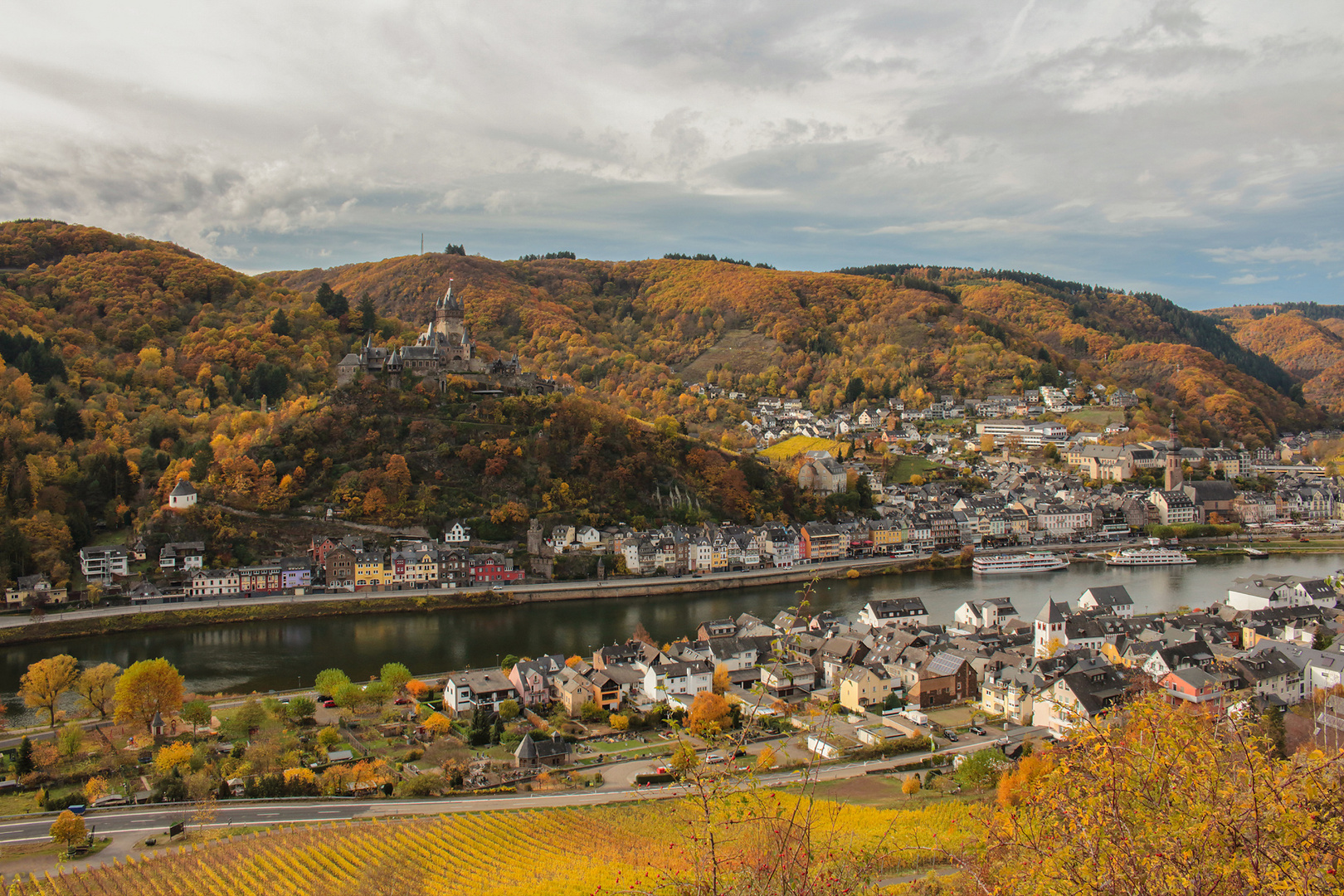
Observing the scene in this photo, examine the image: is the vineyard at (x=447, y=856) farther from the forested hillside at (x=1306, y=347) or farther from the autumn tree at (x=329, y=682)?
the forested hillside at (x=1306, y=347)

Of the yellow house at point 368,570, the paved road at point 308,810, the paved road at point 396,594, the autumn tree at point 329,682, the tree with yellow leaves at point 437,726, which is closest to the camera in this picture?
the paved road at point 308,810

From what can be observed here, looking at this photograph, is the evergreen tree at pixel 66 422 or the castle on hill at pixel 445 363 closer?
the evergreen tree at pixel 66 422

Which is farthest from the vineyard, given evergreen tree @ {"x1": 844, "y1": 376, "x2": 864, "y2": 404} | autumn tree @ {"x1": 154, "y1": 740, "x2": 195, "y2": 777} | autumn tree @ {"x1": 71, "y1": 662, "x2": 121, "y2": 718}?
evergreen tree @ {"x1": 844, "y1": 376, "x2": 864, "y2": 404}

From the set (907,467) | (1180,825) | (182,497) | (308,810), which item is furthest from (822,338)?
(1180,825)

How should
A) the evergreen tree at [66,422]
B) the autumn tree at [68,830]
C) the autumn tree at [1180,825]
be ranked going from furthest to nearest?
the evergreen tree at [66,422] → the autumn tree at [68,830] → the autumn tree at [1180,825]

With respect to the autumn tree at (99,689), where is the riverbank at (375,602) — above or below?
below

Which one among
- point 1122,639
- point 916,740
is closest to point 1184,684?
point 1122,639

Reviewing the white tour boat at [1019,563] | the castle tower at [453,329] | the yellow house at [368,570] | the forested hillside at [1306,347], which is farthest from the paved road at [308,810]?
the forested hillside at [1306,347]
